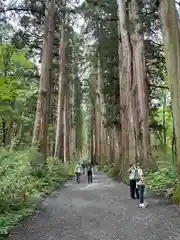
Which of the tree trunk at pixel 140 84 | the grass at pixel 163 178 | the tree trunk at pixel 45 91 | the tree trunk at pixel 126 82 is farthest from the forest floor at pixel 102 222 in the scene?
the tree trunk at pixel 126 82

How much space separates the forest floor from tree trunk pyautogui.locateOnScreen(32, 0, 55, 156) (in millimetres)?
5923

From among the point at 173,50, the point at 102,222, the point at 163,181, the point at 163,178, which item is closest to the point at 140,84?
the point at 163,178

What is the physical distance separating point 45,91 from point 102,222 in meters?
10.2

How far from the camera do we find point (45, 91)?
1688 centimetres

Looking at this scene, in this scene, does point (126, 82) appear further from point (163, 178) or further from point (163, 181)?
point (163, 181)

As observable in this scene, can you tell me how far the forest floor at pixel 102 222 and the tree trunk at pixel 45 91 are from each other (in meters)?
5.92

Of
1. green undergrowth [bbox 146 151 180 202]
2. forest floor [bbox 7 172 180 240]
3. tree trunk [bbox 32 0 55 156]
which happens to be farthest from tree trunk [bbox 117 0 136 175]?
forest floor [bbox 7 172 180 240]

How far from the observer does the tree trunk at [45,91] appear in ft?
54.1

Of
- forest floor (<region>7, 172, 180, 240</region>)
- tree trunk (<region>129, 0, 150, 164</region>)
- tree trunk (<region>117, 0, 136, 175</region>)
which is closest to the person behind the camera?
forest floor (<region>7, 172, 180, 240</region>)

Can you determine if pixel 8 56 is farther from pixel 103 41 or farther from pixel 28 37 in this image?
pixel 103 41

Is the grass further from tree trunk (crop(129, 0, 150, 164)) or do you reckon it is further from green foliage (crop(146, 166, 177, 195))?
tree trunk (crop(129, 0, 150, 164))

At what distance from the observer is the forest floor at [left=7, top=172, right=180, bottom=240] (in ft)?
20.8

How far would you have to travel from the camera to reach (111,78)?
25719mm

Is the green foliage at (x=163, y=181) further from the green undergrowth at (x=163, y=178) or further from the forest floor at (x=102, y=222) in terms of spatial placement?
the forest floor at (x=102, y=222)
